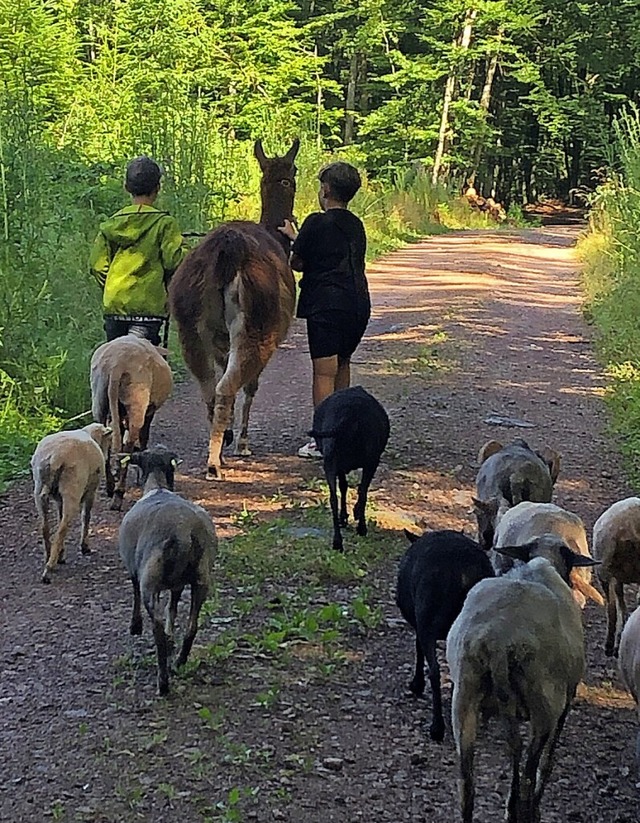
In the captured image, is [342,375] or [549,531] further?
[342,375]

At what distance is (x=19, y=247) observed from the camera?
9.58 meters

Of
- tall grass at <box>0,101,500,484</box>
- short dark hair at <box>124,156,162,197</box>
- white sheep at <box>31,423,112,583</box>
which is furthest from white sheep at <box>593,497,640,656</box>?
tall grass at <box>0,101,500,484</box>

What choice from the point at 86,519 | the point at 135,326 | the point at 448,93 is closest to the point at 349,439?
the point at 86,519

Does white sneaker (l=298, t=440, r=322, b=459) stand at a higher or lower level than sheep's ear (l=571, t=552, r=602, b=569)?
lower

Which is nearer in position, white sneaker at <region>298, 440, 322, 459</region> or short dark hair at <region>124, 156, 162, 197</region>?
short dark hair at <region>124, 156, 162, 197</region>

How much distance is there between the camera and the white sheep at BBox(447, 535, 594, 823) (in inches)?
148

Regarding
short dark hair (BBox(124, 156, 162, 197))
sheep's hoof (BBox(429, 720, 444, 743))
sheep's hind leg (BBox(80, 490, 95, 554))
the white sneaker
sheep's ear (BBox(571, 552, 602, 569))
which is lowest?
the white sneaker

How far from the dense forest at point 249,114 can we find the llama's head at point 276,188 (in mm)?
1832

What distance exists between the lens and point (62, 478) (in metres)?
6.32

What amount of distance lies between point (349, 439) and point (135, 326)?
102 inches

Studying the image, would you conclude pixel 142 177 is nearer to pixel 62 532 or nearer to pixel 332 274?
pixel 332 274

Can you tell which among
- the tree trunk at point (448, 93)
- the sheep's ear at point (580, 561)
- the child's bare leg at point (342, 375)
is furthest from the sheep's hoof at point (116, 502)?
the tree trunk at point (448, 93)

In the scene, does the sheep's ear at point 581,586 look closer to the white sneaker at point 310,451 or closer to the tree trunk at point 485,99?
the white sneaker at point 310,451

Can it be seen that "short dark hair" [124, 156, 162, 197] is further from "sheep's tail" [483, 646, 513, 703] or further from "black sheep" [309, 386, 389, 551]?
"sheep's tail" [483, 646, 513, 703]
